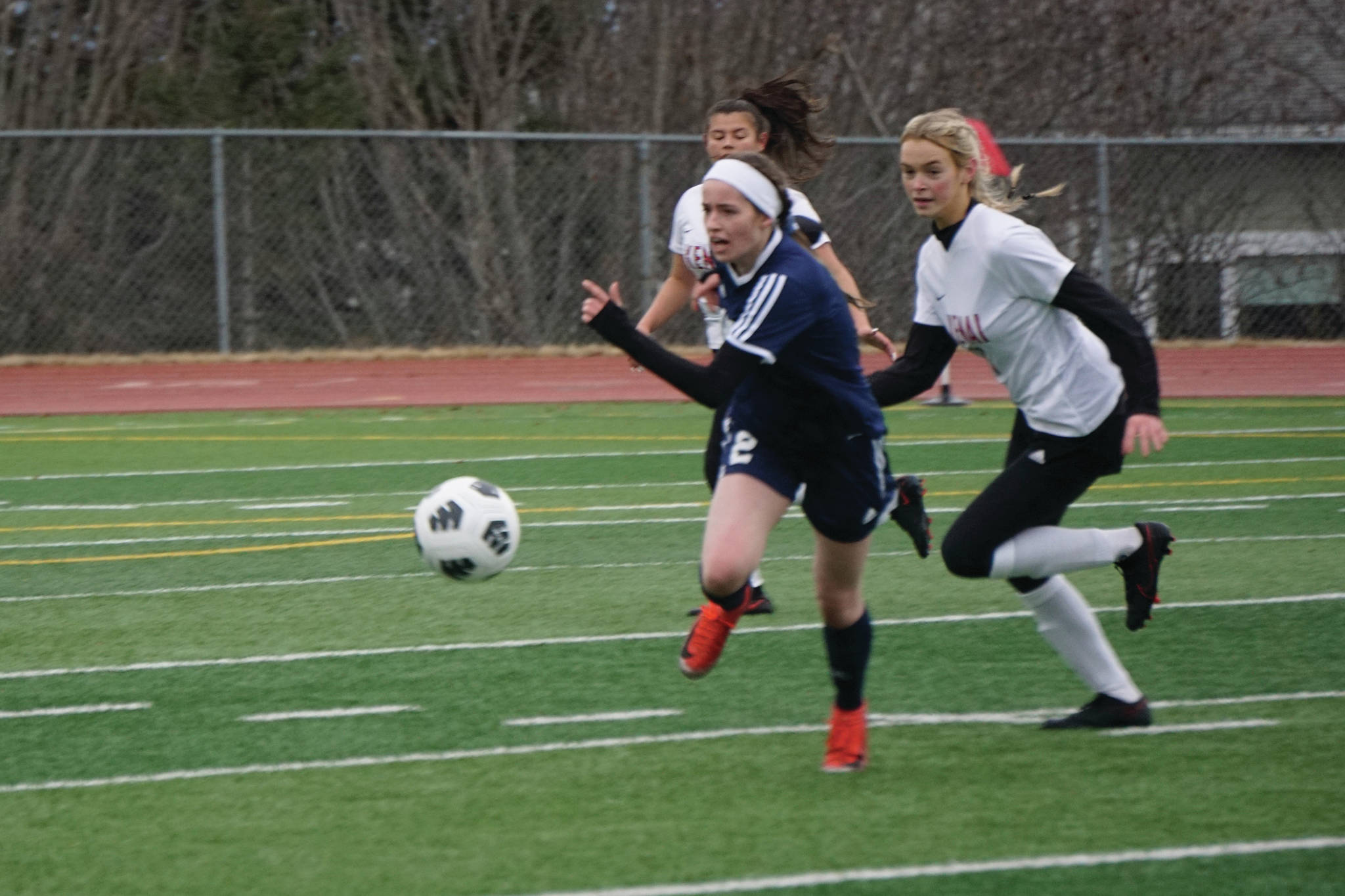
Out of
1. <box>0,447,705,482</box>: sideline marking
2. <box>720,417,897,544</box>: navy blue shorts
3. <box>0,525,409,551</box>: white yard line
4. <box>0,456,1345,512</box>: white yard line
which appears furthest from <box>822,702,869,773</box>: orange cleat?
<box>0,447,705,482</box>: sideline marking

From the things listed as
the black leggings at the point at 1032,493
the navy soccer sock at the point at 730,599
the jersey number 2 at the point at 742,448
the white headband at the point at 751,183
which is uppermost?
the white headband at the point at 751,183

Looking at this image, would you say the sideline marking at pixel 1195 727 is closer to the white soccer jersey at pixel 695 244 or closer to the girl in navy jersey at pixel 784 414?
the girl in navy jersey at pixel 784 414

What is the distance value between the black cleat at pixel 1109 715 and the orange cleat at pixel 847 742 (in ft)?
2.45

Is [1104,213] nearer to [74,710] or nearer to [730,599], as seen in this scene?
[730,599]

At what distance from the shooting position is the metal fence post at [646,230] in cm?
1858

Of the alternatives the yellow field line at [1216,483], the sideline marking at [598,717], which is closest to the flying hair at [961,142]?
the sideline marking at [598,717]

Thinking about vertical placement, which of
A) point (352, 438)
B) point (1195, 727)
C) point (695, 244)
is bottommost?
point (352, 438)

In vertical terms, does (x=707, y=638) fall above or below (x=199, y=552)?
above

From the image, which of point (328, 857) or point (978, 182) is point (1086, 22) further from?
point (328, 857)

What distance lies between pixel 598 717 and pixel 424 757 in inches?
25.2

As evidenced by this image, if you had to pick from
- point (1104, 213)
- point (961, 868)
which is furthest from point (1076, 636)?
point (1104, 213)

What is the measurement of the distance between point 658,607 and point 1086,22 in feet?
60.3

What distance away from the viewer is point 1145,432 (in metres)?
4.74

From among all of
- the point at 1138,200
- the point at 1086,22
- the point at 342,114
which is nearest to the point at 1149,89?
the point at 1086,22
